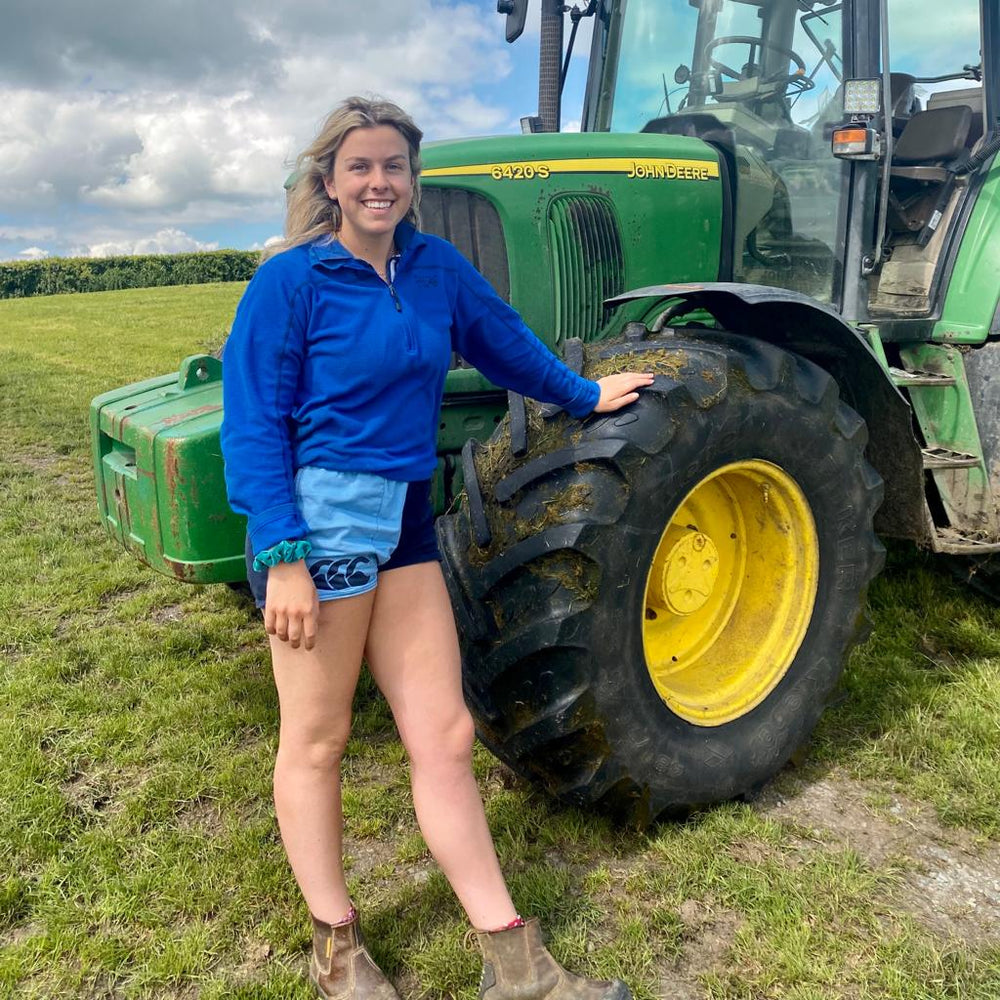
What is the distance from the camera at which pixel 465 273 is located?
208 cm

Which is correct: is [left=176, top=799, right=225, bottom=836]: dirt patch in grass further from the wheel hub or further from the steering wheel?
the steering wheel

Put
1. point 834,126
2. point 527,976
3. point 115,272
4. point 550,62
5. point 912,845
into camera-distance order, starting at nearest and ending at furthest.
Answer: point 527,976 < point 912,845 < point 834,126 < point 550,62 < point 115,272

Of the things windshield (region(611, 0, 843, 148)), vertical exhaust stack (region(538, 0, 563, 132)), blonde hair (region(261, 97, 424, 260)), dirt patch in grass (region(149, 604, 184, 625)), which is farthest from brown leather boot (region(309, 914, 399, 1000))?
vertical exhaust stack (region(538, 0, 563, 132))

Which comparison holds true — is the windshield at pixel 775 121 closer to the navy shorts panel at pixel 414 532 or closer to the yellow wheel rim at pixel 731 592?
the yellow wheel rim at pixel 731 592

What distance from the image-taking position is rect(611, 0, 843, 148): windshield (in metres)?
3.26

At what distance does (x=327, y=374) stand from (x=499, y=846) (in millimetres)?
1386

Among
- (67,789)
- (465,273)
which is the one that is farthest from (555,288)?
(67,789)

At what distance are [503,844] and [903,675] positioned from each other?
1.61m

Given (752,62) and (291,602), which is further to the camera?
(752,62)

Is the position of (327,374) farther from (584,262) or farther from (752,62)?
(752,62)

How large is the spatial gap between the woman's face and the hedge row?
33.2m

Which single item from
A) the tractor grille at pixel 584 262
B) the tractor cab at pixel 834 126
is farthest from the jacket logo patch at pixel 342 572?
the tractor cab at pixel 834 126

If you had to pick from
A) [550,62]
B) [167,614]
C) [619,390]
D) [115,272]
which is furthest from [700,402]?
[115,272]

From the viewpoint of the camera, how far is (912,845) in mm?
2490
